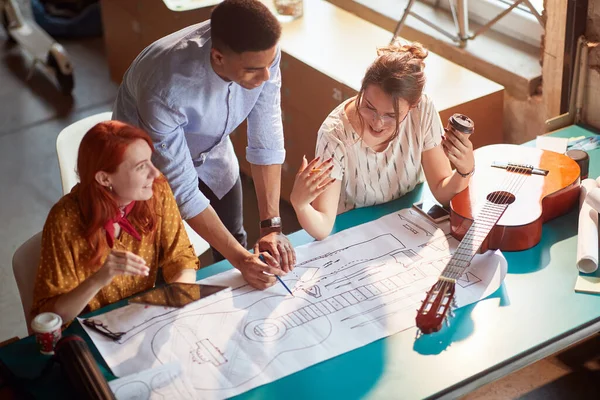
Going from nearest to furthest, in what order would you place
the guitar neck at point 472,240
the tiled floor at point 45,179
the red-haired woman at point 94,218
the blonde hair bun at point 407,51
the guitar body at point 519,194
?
the red-haired woman at point 94,218, the guitar neck at point 472,240, the guitar body at point 519,194, the blonde hair bun at point 407,51, the tiled floor at point 45,179

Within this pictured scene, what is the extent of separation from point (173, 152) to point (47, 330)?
Result: 0.53 meters

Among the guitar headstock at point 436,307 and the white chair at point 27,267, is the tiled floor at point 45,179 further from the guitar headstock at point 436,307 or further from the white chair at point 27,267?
the white chair at point 27,267

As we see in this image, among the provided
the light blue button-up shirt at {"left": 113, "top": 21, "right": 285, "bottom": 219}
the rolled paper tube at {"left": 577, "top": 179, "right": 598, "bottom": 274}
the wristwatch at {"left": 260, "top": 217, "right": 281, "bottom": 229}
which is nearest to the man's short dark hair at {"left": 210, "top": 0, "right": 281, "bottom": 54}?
the light blue button-up shirt at {"left": 113, "top": 21, "right": 285, "bottom": 219}

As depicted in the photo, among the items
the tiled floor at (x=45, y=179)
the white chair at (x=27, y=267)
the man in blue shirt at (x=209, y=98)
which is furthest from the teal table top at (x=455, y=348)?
the tiled floor at (x=45, y=179)

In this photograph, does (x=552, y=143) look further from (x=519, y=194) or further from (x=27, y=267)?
(x=27, y=267)

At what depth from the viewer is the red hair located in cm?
172

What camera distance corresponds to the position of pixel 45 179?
155 inches

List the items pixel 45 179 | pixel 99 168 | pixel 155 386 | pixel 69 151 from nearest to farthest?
pixel 155 386 < pixel 99 168 < pixel 69 151 < pixel 45 179

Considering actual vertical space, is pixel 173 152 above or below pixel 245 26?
below

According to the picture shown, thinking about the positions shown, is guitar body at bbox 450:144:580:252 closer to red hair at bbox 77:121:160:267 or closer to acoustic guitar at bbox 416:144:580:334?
acoustic guitar at bbox 416:144:580:334

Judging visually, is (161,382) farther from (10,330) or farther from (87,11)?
(87,11)

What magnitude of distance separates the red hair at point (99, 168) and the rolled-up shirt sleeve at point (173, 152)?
15 centimetres

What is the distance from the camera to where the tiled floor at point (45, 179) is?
8.58 feet

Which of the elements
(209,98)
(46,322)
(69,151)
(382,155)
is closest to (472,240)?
(382,155)
